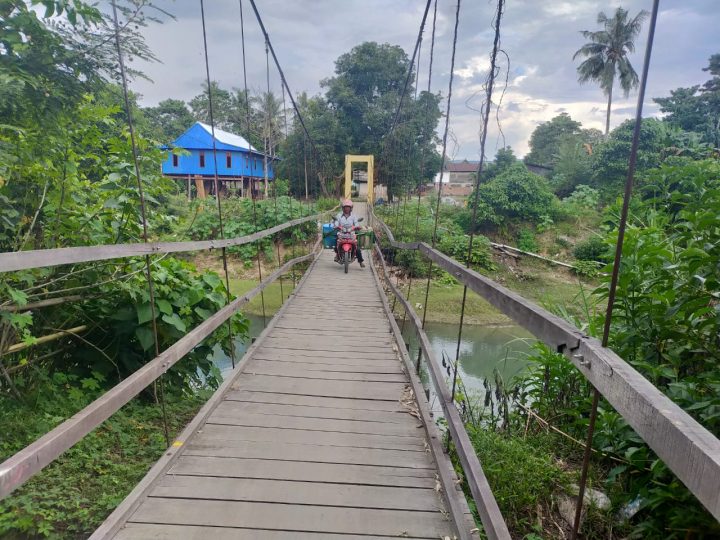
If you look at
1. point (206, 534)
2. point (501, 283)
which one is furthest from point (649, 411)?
point (501, 283)

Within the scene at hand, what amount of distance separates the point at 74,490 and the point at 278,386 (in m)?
0.99

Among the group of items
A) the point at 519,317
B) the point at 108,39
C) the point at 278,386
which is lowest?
the point at 278,386

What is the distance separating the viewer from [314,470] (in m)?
1.61

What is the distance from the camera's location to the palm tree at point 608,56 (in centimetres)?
2205

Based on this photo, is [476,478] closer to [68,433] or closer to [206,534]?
[206,534]

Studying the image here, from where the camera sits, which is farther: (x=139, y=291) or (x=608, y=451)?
(x=139, y=291)

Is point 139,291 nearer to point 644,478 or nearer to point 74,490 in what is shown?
point 74,490

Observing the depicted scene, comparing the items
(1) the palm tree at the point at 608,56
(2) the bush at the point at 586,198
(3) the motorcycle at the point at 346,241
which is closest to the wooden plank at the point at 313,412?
(3) the motorcycle at the point at 346,241

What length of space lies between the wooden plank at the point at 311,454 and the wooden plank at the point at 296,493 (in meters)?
0.14

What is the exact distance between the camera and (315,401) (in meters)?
2.18

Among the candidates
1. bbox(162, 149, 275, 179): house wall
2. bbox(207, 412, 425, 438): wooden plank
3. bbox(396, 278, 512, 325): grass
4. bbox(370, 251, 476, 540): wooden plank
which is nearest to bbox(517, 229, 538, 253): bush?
bbox(396, 278, 512, 325): grass

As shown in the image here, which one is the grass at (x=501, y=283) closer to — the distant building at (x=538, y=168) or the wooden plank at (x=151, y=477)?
the wooden plank at (x=151, y=477)

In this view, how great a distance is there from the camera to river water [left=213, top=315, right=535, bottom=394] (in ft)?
17.8

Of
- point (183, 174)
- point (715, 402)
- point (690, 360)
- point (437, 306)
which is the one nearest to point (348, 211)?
point (437, 306)
